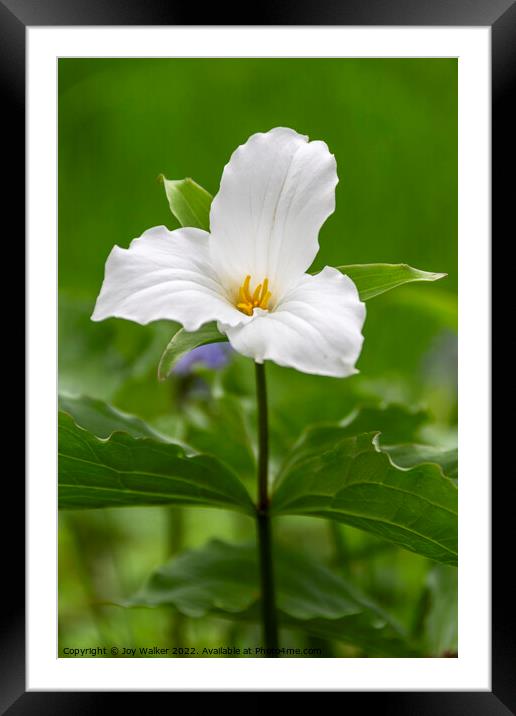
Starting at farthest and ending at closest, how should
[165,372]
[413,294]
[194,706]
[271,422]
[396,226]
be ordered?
[396,226]
[413,294]
[271,422]
[194,706]
[165,372]

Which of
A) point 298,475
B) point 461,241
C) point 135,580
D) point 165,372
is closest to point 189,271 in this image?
point 165,372

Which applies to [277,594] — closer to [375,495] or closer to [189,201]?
[375,495]

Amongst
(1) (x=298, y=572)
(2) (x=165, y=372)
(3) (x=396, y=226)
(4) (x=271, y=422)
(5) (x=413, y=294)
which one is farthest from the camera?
(3) (x=396, y=226)

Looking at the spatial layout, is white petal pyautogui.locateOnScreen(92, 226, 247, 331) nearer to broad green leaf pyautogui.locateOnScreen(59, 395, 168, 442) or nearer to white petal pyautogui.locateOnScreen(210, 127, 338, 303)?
white petal pyautogui.locateOnScreen(210, 127, 338, 303)

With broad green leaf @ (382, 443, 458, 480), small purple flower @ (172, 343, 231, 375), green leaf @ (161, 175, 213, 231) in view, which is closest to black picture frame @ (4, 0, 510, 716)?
broad green leaf @ (382, 443, 458, 480)

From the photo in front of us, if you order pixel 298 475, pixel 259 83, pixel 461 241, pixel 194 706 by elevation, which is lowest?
pixel 194 706

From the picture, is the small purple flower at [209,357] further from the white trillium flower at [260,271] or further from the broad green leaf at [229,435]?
the white trillium flower at [260,271]

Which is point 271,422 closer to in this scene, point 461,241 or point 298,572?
point 298,572
